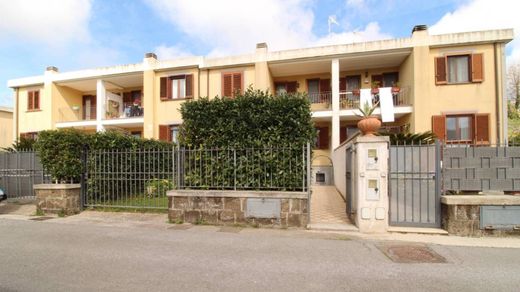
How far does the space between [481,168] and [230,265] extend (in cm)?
644

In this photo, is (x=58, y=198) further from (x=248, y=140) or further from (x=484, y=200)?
(x=484, y=200)

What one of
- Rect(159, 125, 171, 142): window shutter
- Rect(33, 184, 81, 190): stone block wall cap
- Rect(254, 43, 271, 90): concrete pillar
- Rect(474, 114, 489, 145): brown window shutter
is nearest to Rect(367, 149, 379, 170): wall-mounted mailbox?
Rect(33, 184, 81, 190): stone block wall cap

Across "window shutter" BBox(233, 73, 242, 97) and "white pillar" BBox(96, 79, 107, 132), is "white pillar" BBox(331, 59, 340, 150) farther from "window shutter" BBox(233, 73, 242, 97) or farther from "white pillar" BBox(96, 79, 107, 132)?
"white pillar" BBox(96, 79, 107, 132)

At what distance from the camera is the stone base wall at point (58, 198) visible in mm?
9680

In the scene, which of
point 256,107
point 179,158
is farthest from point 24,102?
point 256,107

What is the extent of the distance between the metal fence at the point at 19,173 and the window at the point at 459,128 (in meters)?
18.5

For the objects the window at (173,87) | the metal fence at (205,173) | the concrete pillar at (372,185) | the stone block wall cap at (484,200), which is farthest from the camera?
the window at (173,87)

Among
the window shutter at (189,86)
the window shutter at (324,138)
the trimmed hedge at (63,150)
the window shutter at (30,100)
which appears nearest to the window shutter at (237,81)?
the window shutter at (189,86)

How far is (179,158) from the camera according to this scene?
873 centimetres

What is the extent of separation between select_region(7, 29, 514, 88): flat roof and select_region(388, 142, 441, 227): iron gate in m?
10.1

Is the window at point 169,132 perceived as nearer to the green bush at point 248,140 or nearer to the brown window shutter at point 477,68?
the green bush at point 248,140

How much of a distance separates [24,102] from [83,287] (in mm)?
24053

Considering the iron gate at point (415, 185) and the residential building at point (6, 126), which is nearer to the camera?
the iron gate at point (415, 185)

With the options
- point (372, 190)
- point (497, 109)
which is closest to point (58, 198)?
point (372, 190)
